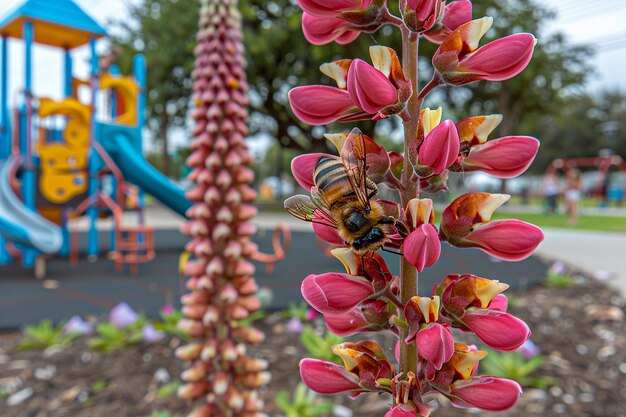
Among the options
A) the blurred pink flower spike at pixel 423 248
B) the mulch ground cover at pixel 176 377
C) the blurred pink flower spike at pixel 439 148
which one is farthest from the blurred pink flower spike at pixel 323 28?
the mulch ground cover at pixel 176 377

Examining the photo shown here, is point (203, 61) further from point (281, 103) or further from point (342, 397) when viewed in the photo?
point (281, 103)

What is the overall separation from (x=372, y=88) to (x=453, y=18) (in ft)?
0.77

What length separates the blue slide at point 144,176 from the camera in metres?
10.2

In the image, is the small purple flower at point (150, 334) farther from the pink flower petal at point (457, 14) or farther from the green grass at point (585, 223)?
the green grass at point (585, 223)

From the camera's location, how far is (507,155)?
815 millimetres

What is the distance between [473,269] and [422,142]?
871cm

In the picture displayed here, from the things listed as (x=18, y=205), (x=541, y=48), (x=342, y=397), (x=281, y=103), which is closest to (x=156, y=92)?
(x=281, y=103)

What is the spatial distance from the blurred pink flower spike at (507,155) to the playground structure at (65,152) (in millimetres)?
8483

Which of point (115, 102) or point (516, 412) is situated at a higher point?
point (115, 102)

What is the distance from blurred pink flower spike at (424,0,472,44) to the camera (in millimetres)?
872

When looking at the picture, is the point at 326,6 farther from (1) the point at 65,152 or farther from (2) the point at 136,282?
(1) the point at 65,152

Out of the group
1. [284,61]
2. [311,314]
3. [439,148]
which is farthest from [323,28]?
[284,61]

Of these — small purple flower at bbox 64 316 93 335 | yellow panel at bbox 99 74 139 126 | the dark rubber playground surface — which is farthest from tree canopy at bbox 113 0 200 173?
small purple flower at bbox 64 316 93 335

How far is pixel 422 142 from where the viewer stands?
759mm
